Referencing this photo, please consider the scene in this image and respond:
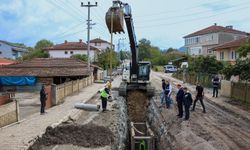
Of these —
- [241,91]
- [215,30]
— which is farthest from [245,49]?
[215,30]

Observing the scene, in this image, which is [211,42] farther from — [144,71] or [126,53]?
[126,53]

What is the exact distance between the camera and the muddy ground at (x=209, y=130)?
1332 centimetres

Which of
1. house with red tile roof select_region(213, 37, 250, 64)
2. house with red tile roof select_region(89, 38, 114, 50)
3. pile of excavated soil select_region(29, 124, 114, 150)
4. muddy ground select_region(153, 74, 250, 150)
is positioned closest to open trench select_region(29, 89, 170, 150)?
pile of excavated soil select_region(29, 124, 114, 150)

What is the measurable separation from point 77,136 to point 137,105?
13099 millimetres

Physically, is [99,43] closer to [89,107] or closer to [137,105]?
[137,105]

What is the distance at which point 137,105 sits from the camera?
87.1 ft

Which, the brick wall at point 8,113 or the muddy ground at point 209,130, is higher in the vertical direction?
the brick wall at point 8,113

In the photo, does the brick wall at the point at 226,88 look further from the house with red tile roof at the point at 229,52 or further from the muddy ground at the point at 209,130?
the house with red tile roof at the point at 229,52

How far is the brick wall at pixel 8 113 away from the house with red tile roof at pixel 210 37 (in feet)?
170

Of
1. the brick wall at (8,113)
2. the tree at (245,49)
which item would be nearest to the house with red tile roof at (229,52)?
the tree at (245,49)

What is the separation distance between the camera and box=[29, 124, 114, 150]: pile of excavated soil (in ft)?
42.1

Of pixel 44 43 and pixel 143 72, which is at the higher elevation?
pixel 44 43

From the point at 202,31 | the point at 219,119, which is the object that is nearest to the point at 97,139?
the point at 219,119

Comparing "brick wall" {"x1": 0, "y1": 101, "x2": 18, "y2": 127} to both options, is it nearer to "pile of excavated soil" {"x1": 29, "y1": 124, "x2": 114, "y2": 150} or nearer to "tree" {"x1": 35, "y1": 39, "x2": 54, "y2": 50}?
"pile of excavated soil" {"x1": 29, "y1": 124, "x2": 114, "y2": 150}
